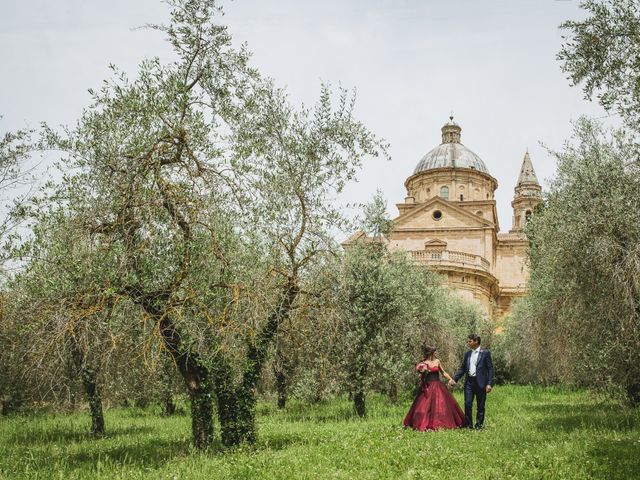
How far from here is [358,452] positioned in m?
8.79

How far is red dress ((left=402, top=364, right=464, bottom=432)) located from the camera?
1137cm

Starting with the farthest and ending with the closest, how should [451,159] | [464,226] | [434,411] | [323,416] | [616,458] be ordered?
[451,159] < [464,226] < [323,416] < [434,411] < [616,458]

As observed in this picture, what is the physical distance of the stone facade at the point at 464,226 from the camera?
44000 mm

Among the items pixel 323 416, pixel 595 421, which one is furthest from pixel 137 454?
pixel 595 421

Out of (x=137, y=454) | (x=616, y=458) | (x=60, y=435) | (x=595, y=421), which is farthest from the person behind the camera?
(x=60, y=435)

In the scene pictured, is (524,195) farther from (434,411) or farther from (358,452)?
(358,452)

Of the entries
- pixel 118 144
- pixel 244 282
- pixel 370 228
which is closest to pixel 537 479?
pixel 244 282

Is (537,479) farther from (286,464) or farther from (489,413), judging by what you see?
(489,413)

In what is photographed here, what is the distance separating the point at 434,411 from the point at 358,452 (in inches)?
123

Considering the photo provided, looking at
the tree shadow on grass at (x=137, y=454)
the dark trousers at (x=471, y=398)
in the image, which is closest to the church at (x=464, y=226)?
the dark trousers at (x=471, y=398)

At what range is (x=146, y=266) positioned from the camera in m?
8.90

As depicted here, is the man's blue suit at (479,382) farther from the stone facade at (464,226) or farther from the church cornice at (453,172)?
the church cornice at (453,172)

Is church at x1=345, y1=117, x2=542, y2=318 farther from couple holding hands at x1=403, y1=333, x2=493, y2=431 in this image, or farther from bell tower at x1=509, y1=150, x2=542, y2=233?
couple holding hands at x1=403, y1=333, x2=493, y2=431

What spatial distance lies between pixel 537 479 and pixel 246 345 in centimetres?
492
